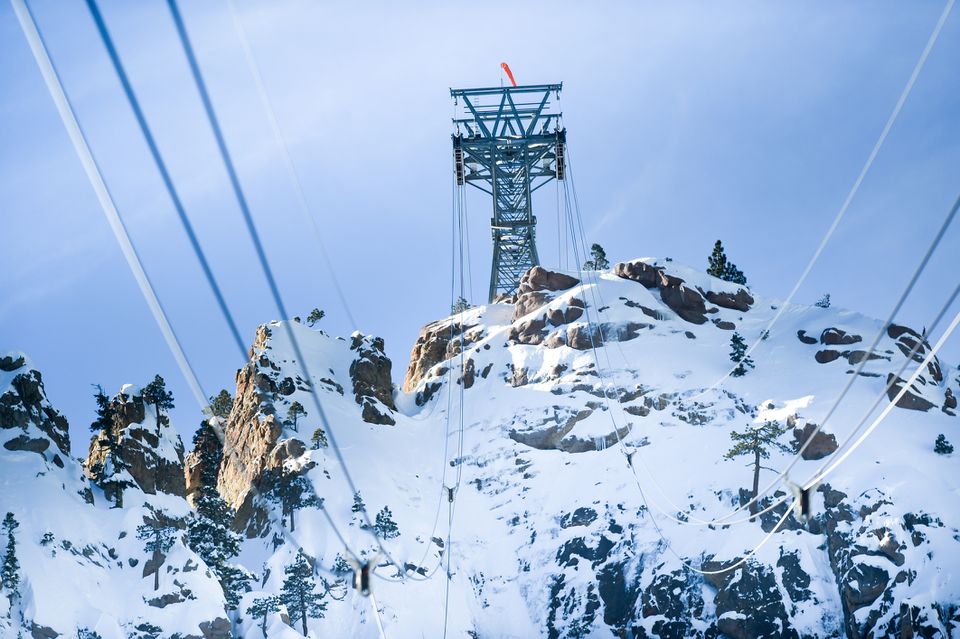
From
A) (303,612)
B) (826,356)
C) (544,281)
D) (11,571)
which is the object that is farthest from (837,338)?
(11,571)

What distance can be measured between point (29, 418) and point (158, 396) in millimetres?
14003

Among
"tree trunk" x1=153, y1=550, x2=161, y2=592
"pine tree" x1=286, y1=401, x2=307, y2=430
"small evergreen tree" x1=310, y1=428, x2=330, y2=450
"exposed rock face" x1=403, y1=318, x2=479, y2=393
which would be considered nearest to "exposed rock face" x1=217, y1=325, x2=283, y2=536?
"pine tree" x1=286, y1=401, x2=307, y2=430

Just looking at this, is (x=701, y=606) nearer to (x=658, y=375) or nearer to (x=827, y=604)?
(x=827, y=604)

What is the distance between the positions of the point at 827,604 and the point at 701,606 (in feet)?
27.5

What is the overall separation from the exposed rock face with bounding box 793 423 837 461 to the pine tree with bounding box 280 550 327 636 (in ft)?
132

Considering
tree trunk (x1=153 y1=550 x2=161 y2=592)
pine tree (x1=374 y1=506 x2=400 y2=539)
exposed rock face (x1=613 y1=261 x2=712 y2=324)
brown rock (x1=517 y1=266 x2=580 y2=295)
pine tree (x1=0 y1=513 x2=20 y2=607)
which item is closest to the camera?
pine tree (x1=0 y1=513 x2=20 y2=607)

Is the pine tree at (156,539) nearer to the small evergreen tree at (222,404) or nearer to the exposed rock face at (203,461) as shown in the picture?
the exposed rock face at (203,461)

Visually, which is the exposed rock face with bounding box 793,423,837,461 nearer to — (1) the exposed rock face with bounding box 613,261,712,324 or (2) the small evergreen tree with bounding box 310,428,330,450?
(1) the exposed rock face with bounding box 613,261,712,324

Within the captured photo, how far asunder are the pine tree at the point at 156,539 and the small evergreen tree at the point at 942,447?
2389 inches

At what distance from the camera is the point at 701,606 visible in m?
58.1

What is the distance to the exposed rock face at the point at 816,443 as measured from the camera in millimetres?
66625

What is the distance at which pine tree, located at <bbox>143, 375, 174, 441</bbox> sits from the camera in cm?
8225

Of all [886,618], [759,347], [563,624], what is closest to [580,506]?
[563,624]

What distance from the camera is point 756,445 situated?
6338 centimetres
